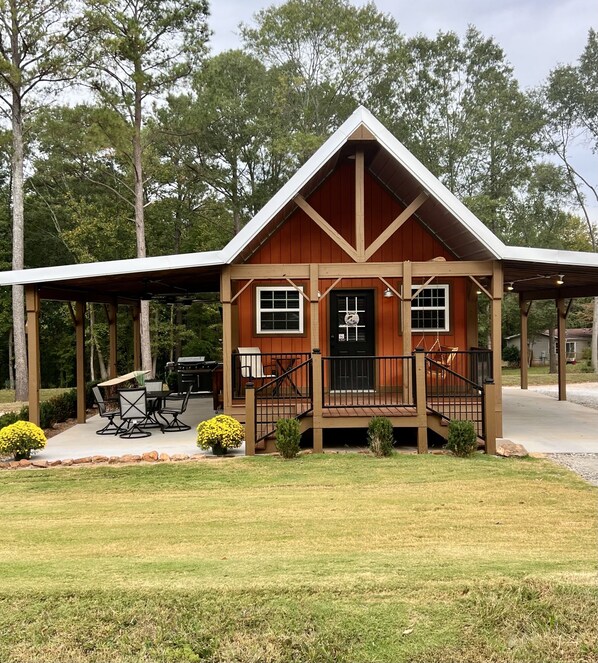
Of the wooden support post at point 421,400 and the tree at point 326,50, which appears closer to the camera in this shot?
the wooden support post at point 421,400

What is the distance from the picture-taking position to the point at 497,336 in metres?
8.91

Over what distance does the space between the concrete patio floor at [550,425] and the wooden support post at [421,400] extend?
160cm

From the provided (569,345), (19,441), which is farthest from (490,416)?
(569,345)

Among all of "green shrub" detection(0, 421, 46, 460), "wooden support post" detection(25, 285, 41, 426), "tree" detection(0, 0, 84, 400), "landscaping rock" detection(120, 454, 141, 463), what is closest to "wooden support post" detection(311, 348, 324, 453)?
"landscaping rock" detection(120, 454, 141, 463)

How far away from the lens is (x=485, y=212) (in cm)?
2541

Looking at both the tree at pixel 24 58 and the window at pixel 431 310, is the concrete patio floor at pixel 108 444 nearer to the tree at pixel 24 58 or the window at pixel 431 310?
the window at pixel 431 310

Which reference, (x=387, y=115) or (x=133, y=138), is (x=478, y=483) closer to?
(x=133, y=138)

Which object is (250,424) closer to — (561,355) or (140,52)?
(561,355)

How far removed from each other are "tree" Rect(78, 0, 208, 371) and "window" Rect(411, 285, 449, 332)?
10957 mm

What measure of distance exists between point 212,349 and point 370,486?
22.6 meters

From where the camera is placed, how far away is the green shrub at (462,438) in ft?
24.8

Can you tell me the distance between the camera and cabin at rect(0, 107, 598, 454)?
8.56 metres

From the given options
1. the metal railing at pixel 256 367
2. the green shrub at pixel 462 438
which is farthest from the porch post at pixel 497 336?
the metal railing at pixel 256 367

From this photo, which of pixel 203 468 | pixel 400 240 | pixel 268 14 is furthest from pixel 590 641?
pixel 268 14
